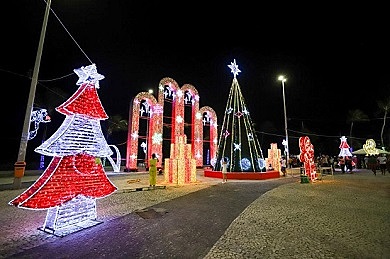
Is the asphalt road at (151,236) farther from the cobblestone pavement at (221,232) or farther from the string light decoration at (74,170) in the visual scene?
the string light decoration at (74,170)

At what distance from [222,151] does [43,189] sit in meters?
13.4

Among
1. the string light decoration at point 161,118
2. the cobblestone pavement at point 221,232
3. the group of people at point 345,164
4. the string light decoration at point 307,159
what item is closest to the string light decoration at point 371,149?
the group of people at point 345,164

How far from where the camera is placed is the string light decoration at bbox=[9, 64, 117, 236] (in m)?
4.63

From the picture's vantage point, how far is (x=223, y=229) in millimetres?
4820

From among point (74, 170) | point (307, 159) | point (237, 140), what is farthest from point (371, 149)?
point (74, 170)

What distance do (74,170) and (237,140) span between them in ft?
41.4

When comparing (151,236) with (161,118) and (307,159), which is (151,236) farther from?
(161,118)

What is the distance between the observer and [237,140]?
1627cm

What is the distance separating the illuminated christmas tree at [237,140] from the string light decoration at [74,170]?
1157 centimetres

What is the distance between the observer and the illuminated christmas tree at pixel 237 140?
16.0 m

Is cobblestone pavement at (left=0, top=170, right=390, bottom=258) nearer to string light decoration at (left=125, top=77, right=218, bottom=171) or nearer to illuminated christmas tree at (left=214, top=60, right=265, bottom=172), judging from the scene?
illuminated christmas tree at (left=214, top=60, right=265, bottom=172)

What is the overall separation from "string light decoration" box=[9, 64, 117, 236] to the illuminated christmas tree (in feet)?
37.9

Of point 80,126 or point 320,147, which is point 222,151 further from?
point 320,147

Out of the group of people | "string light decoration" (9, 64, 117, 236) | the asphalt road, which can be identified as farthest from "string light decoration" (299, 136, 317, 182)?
"string light decoration" (9, 64, 117, 236)
